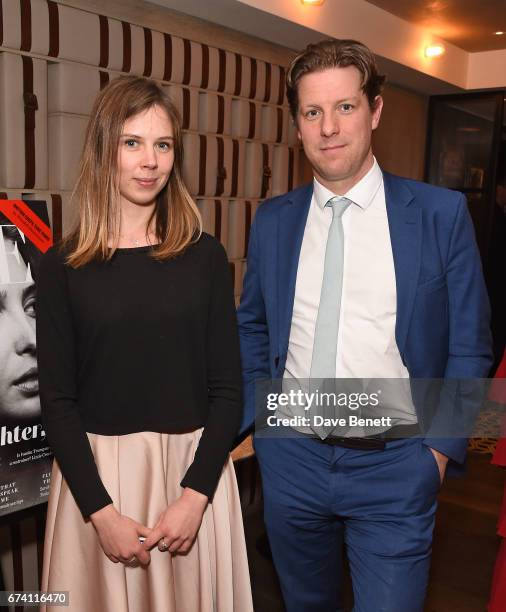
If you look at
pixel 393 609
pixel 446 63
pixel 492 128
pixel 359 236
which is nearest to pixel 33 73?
pixel 359 236

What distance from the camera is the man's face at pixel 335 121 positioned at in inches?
61.2

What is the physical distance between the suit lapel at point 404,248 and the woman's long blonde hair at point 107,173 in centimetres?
50

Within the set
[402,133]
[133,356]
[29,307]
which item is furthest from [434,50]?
[133,356]

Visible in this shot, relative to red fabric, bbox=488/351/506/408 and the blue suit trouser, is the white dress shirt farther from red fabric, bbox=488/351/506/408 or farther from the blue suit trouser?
red fabric, bbox=488/351/506/408

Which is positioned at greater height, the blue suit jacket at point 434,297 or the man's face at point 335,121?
the man's face at point 335,121

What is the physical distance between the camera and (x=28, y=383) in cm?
179

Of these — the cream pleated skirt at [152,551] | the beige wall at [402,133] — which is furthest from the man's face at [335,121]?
the beige wall at [402,133]

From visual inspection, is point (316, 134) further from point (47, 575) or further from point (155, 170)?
point (47, 575)

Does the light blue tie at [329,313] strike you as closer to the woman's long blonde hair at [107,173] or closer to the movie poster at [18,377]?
the woman's long blonde hair at [107,173]

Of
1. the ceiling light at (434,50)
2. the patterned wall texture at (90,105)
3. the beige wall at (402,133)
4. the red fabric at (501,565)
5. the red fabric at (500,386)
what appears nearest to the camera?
the red fabric at (501,565)

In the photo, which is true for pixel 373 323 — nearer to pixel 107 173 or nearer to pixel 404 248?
pixel 404 248

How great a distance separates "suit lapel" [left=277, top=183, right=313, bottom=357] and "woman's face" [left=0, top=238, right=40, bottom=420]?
0.68 m

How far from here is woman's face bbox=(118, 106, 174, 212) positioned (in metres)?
1.35

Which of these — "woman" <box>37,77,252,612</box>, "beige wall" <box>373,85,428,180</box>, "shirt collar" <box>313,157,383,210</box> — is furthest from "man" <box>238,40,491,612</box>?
"beige wall" <box>373,85,428,180</box>
